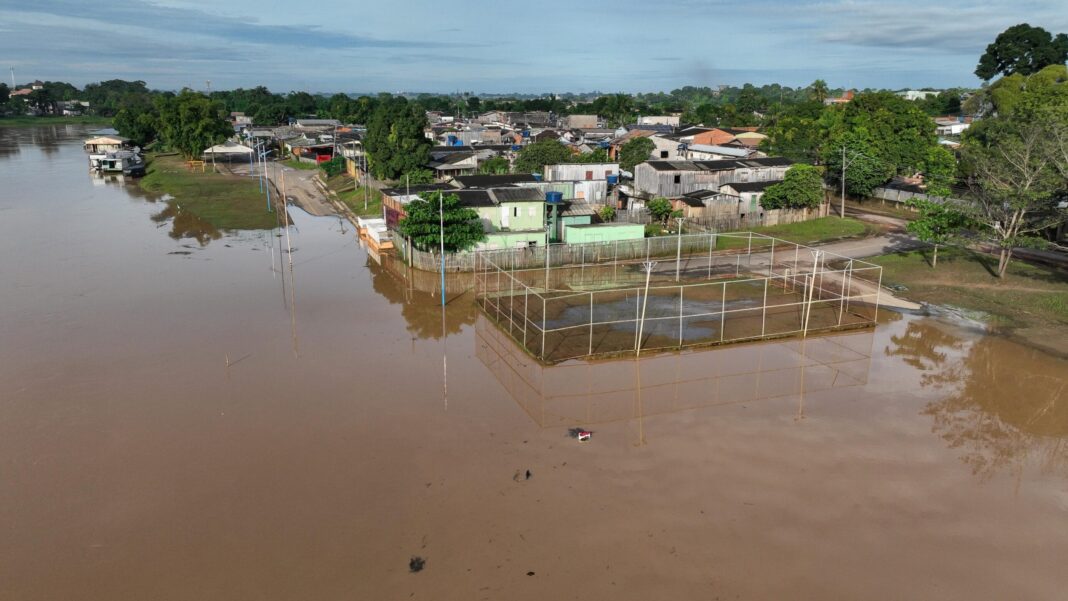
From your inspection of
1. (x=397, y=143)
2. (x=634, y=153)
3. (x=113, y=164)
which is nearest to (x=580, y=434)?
(x=397, y=143)

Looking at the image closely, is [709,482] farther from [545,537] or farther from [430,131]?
[430,131]

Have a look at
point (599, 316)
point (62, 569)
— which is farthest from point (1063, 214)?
point (62, 569)

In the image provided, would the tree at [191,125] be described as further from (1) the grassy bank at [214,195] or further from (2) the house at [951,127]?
(2) the house at [951,127]

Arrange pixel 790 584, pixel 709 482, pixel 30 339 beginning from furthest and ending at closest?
1. pixel 30 339
2. pixel 709 482
3. pixel 790 584

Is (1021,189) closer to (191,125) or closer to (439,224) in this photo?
(439,224)

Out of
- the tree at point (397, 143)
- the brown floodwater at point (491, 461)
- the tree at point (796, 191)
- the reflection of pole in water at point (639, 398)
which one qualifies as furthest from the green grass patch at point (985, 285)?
the tree at point (397, 143)
